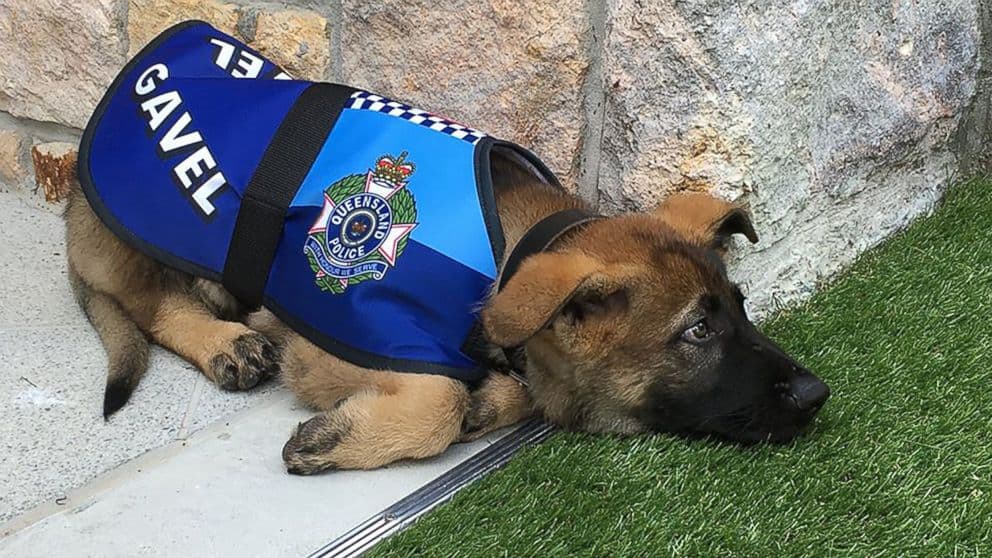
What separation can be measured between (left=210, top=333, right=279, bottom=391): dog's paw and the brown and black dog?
0.16 m

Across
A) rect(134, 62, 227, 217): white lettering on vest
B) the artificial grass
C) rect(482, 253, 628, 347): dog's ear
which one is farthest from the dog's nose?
rect(134, 62, 227, 217): white lettering on vest

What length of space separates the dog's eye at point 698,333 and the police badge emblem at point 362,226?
79 cm

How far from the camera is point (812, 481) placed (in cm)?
278

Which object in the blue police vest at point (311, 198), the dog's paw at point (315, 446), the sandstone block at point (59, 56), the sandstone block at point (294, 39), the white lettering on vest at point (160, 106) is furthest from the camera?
the sandstone block at point (59, 56)

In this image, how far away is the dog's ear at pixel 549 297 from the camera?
8.90ft

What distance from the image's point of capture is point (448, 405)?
2998 millimetres

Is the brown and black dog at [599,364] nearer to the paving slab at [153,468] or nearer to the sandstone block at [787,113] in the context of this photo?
the paving slab at [153,468]

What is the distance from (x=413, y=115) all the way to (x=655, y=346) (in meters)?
1.03

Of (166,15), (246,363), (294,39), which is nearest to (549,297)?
(246,363)

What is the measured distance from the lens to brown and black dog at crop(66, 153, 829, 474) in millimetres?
2861

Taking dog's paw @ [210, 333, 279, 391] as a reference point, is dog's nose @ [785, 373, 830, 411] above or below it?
above

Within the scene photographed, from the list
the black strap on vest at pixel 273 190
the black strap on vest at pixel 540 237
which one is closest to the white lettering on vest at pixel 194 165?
the black strap on vest at pixel 273 190

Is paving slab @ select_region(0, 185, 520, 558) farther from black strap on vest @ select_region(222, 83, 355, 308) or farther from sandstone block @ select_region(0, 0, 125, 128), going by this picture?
sandstone block @ select_region(0, 0, 125, 128)

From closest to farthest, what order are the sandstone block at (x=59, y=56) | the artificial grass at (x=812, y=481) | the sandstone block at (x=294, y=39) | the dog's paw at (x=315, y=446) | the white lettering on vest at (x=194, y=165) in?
the artificial grass at (x=812, y=481), the dog's paw at (x=315, y=446), the white lettering on vest at (x=194, y=165), the sandstone block at (x=294, y=39), the sandstone block at (x=59, y=56)
